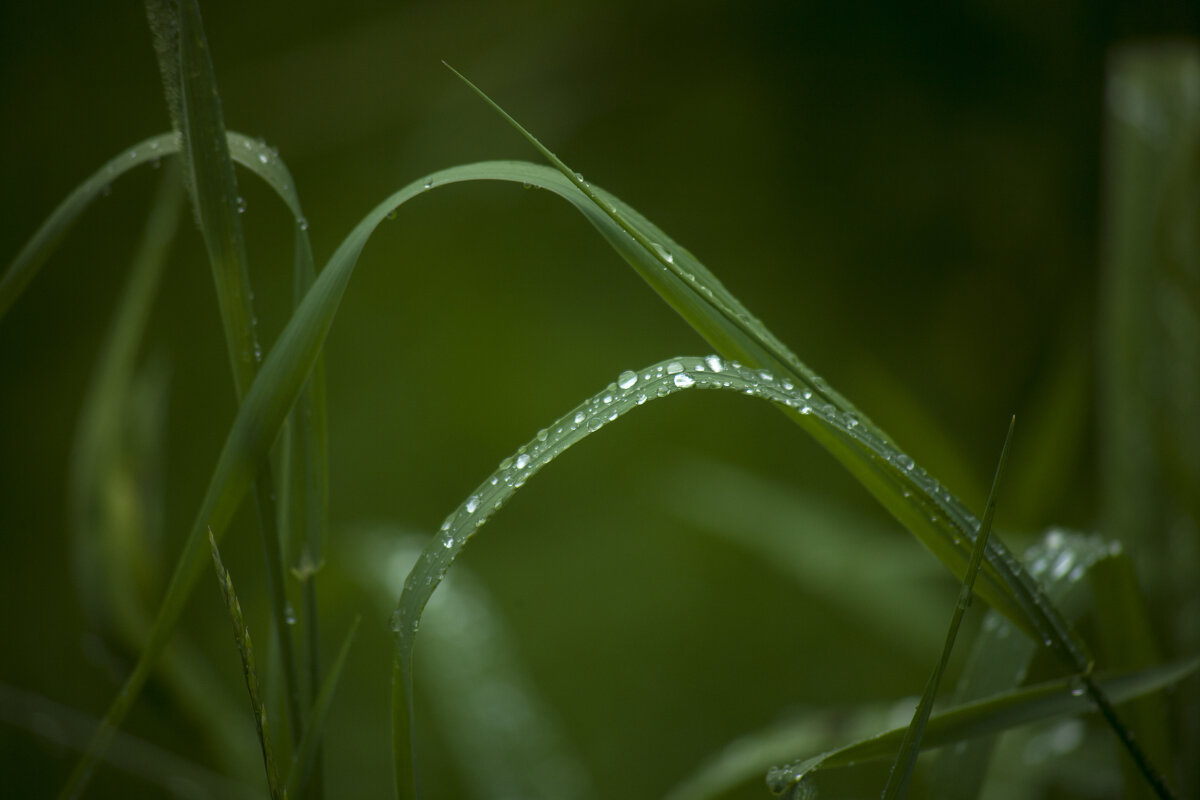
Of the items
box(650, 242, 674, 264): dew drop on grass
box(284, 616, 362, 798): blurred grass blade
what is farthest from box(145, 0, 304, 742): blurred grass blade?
box(650, 242, 674, 264): dew drop on grass

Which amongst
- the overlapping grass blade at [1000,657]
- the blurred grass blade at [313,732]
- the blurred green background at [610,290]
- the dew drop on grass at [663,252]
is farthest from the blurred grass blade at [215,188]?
the blurred green background at [610,290]

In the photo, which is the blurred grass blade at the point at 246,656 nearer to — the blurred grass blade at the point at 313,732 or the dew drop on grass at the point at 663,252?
the blurred grass blade at the point at 313,732

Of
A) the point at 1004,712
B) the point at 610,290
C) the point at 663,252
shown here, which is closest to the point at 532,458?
the point at 663,252

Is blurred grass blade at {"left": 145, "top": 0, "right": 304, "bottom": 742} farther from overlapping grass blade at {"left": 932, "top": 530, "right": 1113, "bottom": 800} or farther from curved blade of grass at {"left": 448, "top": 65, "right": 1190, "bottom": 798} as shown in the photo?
overlapping grass blade at {"left": 932, "top": 530, "right": 1113, "bottom": 800}

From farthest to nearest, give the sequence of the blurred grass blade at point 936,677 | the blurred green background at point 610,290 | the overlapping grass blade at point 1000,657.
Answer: the blurred green background at point 610,290
the overlapping grass blade at point 1000,657
the blurred grass blade at point 936,677

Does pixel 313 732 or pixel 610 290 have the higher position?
pixel 610 290

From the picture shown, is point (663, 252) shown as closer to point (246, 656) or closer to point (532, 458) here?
point (532, 458)

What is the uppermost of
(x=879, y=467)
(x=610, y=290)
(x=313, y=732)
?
(x=610, y=290)
